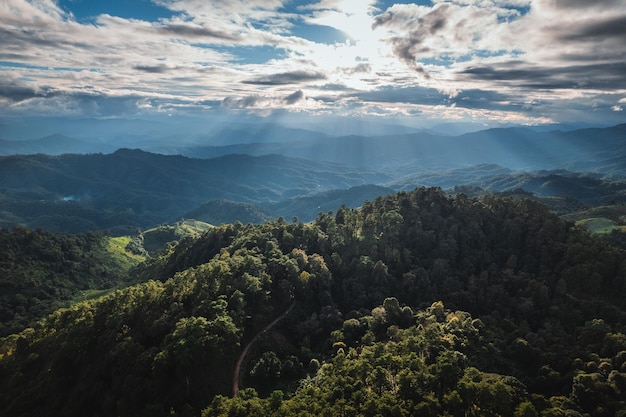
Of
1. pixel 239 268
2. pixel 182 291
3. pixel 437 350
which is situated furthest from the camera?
pixel 239 268

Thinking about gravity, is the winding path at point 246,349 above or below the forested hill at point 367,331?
below

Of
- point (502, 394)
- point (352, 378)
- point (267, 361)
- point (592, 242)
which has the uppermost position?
point (592, 242)

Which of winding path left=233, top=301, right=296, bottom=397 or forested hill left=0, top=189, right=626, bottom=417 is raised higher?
forested hill left=0, top=189, right=626, bottom=417

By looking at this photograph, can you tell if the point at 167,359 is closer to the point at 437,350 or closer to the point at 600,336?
the point at 437,350

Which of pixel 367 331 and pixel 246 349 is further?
pixel 367 331

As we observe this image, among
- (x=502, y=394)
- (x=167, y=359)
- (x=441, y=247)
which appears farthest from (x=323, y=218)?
(x=502, y=394)

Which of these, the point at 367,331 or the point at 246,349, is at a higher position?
the point at 367,331

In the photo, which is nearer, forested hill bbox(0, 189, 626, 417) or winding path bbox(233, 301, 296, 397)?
forested hill bbox(0, 189, 626, 417)

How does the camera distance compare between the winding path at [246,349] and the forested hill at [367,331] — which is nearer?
the forested hill at [367,331]
